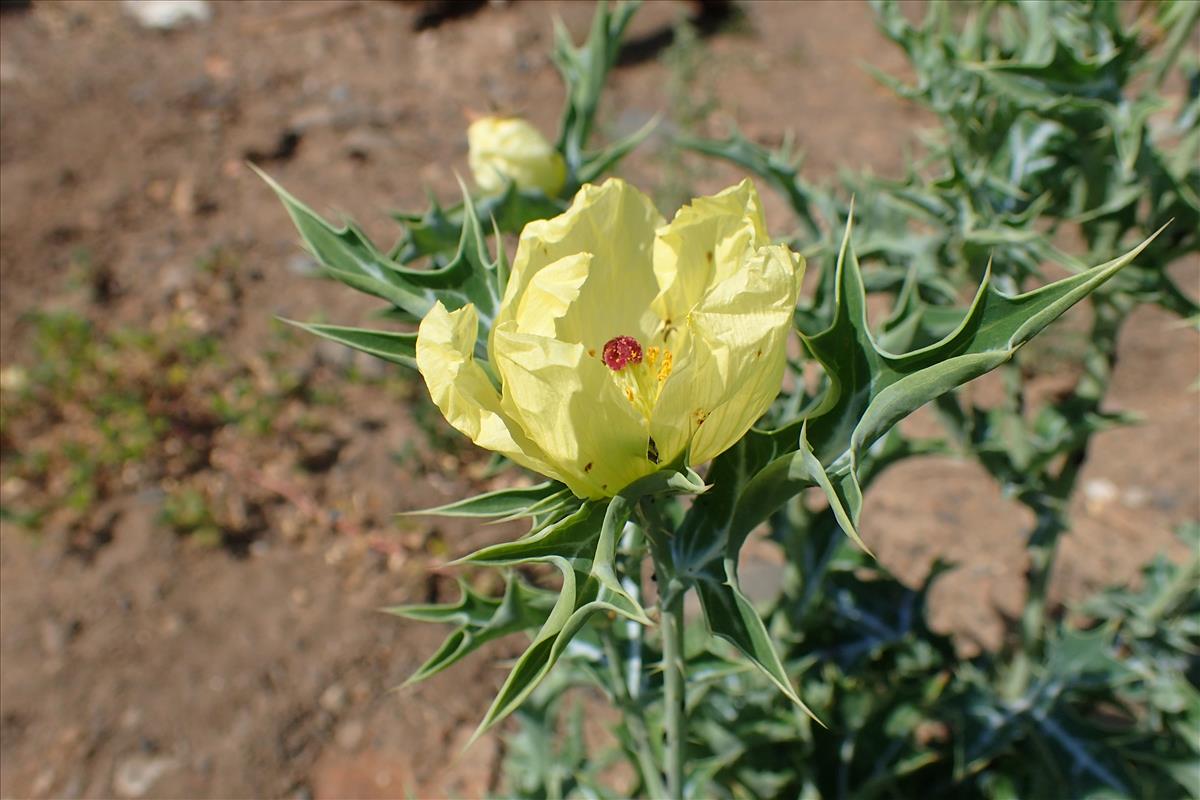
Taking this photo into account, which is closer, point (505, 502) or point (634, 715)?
point (505, 502)

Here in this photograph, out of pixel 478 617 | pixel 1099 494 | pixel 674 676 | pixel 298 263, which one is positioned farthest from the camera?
pixel 298 263

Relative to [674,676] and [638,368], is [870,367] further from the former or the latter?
[674,676]

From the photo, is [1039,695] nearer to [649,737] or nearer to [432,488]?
[649,737]

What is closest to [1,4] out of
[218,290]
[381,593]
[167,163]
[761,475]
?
[167,163]

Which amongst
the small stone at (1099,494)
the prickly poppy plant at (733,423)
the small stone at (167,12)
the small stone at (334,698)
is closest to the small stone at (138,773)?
the small stone at (334,698)

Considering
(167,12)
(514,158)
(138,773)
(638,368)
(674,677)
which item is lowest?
(138,773)

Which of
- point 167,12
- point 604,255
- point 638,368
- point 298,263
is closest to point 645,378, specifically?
point 638,368

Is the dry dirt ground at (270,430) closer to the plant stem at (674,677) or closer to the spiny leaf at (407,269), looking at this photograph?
the plant stem at (674,677)

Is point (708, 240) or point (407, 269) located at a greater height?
point (708, 240)
